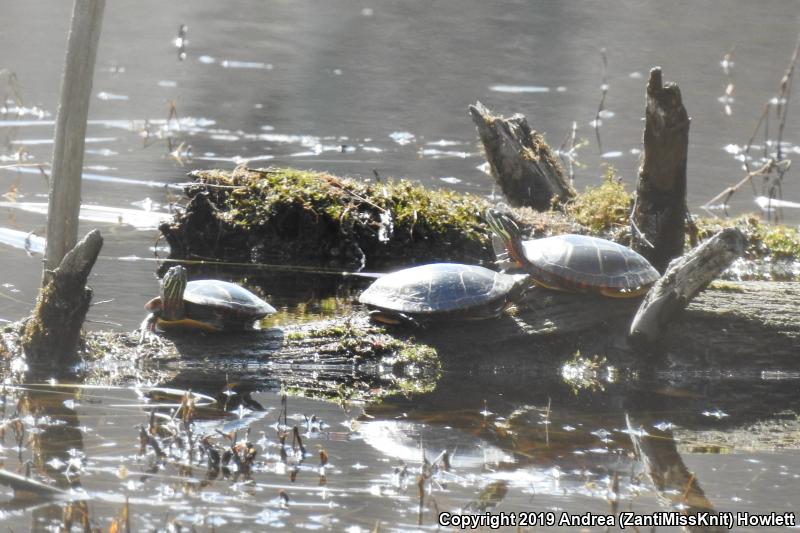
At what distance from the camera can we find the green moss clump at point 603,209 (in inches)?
366

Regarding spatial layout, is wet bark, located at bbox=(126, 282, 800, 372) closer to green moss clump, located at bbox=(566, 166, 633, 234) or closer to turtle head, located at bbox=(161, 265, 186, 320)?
turtle head, located at bbox=(161, 265, 186, 320)

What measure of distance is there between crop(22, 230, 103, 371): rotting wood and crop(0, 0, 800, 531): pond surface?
344 mm

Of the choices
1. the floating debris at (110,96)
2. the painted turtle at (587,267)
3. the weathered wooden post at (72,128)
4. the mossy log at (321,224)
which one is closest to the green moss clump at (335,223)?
the mossy log at (321,224)

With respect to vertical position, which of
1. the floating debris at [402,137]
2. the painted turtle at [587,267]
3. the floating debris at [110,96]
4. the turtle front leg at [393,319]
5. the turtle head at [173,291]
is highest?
the floating debris at [110,96]

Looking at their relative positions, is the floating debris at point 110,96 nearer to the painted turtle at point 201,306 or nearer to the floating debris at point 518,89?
the floating debris at point 518,89

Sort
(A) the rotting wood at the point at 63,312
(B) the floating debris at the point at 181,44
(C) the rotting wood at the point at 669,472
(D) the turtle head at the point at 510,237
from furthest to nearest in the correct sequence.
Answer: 1. (B) the floating debris at the point at 181,44
2. (D) the turtle head at the point at 510,237
3. (A) the rotting wood at the point at 63,312
4. (C) the rotting wood at the point at 669,472

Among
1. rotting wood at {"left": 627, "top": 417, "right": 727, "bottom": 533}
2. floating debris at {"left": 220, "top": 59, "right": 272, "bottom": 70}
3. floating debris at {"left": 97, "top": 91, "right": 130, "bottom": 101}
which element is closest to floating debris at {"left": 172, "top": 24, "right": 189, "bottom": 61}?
floating debris at {"left": 220, "top": 59, "right": 272, "bottom": 70}

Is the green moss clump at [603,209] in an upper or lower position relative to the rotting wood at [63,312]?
upper

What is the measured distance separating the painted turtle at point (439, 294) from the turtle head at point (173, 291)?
1074 millimetres

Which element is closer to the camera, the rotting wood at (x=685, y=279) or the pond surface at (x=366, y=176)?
the pond surface at (x=366, y=176)

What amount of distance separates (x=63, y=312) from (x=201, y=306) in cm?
77

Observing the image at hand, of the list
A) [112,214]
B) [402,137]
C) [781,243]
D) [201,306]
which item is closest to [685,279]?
[201,306]

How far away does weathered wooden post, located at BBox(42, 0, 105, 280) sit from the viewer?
5.55 m

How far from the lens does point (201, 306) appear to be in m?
6.27
